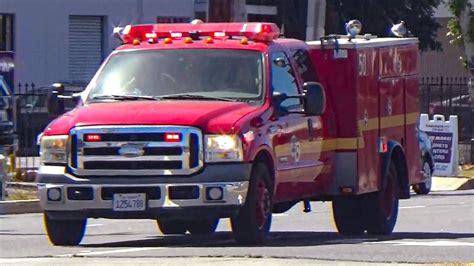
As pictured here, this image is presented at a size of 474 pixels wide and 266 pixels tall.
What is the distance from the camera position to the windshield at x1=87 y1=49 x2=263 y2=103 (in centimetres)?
1359

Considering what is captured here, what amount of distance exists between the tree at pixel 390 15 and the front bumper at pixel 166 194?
36.8 metres

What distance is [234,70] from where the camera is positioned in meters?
13.8

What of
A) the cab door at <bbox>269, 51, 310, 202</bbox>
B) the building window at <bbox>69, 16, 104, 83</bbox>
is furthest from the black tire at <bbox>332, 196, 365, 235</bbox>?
the building window at <bbox>69, 16, 104, 83</bbox>

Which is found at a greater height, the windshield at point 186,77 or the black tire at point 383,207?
the windshield at point 186,77

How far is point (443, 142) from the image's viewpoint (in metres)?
30.5

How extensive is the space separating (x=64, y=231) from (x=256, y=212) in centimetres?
199

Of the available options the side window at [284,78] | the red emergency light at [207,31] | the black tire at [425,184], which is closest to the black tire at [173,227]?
the red emergency light at [207,31]

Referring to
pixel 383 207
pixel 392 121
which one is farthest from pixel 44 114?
pixel 383 207

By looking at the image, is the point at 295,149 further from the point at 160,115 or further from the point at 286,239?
the point at 160,115

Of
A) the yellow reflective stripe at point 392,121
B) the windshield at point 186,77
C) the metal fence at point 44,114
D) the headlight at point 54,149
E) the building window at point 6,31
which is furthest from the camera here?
the building window at point 6,31

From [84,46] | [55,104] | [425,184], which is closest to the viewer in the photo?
[55,104]

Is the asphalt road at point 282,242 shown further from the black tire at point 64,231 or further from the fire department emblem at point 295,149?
the fire department emblem at point 295,149

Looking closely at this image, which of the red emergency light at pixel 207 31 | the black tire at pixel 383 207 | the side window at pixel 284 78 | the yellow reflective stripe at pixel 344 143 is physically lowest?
the black tire at pixel 383 207

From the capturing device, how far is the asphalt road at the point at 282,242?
12.3 m
